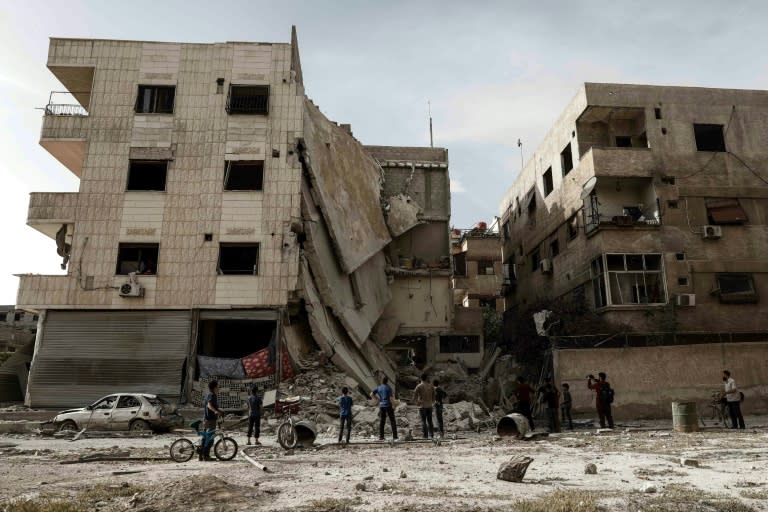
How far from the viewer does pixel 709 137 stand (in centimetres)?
2369

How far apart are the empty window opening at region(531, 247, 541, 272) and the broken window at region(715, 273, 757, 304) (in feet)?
30.3

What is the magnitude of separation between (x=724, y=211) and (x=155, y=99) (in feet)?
74.8

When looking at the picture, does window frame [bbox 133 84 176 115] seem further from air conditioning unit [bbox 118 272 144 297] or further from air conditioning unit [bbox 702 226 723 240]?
air conditioning unit [bbox 702 226 723 240]

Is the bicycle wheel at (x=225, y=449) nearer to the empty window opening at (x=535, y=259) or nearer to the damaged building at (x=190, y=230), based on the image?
the damaged building at (x=190, y=230)

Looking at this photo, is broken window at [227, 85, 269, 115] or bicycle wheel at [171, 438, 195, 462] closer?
bicycle wheel at [171, 438, 195, 462]

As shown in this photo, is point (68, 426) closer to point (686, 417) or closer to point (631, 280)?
point (686, 417)

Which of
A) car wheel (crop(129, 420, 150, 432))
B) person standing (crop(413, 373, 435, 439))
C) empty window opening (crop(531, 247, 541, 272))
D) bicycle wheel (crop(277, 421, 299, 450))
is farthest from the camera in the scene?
empty window opening (crop(531, 247, 541, 272))

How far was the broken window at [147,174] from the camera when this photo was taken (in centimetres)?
2145

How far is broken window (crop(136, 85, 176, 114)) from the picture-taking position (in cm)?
2192

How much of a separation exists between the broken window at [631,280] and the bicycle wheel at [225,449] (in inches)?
632

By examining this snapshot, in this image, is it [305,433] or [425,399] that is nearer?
[305,433]

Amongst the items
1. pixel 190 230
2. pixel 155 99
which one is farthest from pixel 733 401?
pixel 155 99

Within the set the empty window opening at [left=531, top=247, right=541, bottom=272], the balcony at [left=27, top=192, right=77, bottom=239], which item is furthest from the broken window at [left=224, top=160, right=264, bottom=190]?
the empty window opening at [left=531, top=247, right=541, bottom=272]

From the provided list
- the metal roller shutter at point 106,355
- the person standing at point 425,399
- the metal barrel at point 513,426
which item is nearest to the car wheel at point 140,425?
the metal roller shutter at point 106,355
